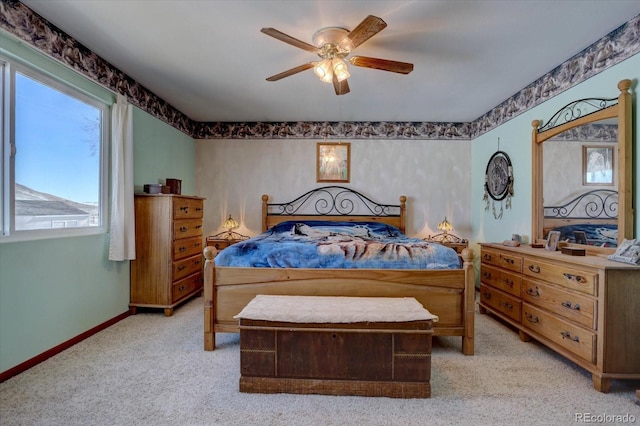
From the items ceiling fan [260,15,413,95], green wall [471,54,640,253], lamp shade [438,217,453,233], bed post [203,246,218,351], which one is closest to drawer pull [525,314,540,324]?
green wall [471,54,640,253]

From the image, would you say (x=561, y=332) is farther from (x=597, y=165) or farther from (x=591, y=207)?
(x=597, y=165)

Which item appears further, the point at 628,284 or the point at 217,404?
the point at 628,284

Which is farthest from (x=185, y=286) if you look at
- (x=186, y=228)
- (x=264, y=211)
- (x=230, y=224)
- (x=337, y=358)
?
(x=337, y=358)

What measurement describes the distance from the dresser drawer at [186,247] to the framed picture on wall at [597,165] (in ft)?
14.0

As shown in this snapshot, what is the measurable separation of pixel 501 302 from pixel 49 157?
14.8 feet

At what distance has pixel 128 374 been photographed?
2.27 m

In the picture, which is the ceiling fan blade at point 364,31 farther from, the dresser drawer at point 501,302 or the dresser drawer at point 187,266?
the dresser drawer at point 187,266

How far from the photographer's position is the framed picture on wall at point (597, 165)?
2.52 meters

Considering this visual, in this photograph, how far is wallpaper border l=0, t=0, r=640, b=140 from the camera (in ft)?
7.80

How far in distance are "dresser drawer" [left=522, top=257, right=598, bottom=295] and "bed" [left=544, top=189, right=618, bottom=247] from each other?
488mm

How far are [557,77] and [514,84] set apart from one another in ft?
1.55

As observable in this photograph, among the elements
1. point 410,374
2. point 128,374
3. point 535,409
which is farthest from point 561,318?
point 128,374

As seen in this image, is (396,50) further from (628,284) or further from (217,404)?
(217,404)

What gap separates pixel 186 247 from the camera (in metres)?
3.89
